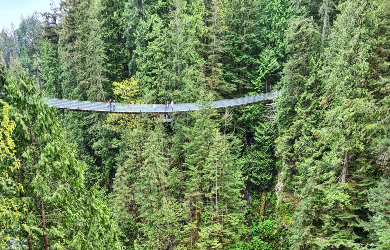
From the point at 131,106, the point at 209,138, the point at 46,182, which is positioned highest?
the point at 46,182

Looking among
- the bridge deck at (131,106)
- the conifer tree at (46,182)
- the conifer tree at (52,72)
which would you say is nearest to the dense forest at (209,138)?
the conifer tree at (46,182)

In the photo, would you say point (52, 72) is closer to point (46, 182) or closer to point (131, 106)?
point (131, 106)

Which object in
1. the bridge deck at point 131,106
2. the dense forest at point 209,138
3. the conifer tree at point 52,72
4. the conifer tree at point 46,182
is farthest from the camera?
the conifer tree at point 52,72

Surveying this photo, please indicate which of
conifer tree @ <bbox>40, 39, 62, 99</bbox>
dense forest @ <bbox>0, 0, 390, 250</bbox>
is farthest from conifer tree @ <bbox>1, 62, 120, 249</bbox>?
conifer tree @ <bbox>40, 39, 62, 99</bbox>

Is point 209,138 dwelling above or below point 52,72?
below

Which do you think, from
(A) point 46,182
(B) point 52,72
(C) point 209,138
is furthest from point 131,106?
(B) point 52,72

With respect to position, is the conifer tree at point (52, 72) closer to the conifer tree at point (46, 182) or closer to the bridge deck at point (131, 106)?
the bridge deck at point (131, 106)

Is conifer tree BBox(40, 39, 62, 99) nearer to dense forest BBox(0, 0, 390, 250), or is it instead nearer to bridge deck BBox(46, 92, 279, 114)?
dense forest BBox(0, 0, 390, 250)

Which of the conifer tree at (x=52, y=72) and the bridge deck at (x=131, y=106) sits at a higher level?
the conifer tree at (x=52, y=72)

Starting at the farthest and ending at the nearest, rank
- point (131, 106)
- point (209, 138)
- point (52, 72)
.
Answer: point (52, 72), point (131, 106), point (209, 138)

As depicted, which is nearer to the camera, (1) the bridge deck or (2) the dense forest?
(2) the dense forest
